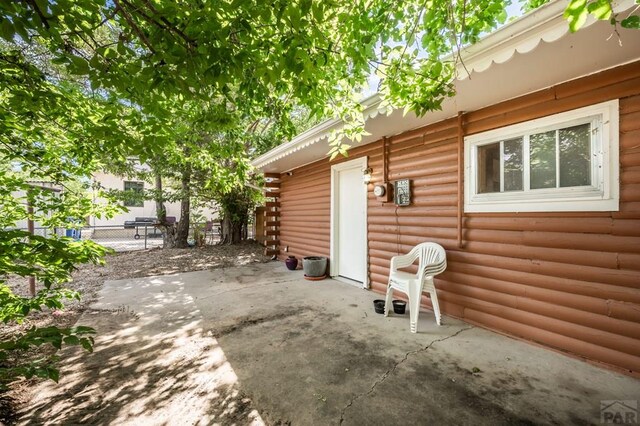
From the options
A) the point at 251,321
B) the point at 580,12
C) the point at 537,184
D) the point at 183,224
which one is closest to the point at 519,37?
the point at 580,12

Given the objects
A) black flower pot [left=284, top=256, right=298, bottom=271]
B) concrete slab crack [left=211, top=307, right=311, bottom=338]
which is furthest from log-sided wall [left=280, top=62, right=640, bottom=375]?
black flower pot [left=284, top=256, right=298, bottom=271]

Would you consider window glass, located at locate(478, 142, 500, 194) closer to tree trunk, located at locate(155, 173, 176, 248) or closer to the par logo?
the par logo

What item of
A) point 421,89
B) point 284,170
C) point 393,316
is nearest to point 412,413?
point 393,316

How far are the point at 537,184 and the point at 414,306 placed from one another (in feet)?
5.66

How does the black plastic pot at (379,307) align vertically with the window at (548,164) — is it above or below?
below

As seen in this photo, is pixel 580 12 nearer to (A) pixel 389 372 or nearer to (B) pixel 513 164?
(B) pixel 513 164

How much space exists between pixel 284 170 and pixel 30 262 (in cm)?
590

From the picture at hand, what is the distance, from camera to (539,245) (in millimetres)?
2543

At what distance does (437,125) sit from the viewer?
11.3 feet

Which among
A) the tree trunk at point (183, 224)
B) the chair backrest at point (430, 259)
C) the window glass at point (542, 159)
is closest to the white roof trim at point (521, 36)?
the window glass at point (542, 159)

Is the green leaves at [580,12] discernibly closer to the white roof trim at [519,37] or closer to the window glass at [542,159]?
the white roof trim at [519,37]

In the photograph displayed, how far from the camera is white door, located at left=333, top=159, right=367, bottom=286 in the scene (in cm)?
473

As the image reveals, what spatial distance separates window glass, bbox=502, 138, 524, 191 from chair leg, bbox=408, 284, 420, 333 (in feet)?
4.77

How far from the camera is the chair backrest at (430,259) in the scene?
2.99 metres
